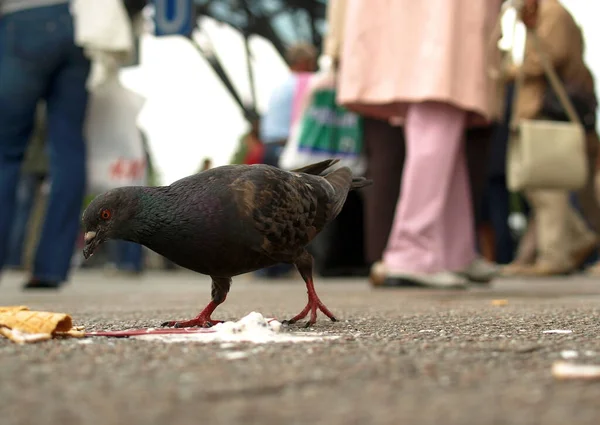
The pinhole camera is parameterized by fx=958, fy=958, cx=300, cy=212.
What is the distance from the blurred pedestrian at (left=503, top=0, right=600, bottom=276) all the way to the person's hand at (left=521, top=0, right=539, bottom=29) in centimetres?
86

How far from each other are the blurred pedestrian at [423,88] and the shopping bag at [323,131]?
1.53 m

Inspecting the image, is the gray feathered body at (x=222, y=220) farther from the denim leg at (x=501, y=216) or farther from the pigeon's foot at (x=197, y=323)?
the denim leg at (x=501, y=216)

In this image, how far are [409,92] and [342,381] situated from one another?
11.6 ft

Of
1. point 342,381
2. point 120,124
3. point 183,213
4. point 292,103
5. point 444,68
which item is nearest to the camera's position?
point 342,381

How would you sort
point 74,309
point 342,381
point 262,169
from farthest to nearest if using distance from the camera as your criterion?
1. point 74,309
2. point 262,169
3. point 342,381

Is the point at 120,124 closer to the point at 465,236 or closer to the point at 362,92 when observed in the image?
the point at 362,92

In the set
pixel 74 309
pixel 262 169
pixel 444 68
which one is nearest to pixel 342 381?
pixel 262 169

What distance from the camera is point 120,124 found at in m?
5.78

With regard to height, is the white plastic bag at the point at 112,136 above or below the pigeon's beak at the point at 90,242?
above

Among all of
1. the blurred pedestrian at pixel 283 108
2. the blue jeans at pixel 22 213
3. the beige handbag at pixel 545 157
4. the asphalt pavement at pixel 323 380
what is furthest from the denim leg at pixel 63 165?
the blue jeans at pixel 22 213

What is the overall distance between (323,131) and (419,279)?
209cm

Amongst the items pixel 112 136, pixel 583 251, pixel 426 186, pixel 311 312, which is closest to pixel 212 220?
pixel 311 312

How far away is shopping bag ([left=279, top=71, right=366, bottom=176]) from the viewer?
6.66 metres

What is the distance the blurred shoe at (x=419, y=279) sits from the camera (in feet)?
15.9
